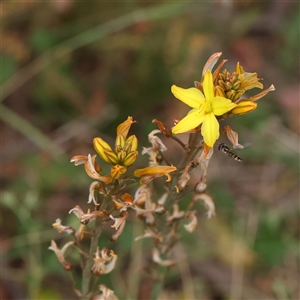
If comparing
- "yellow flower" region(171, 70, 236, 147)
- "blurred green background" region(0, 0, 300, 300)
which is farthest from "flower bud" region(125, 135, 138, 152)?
"blurred green background" region(0, 0, 300, 300)

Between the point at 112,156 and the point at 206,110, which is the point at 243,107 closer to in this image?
the point at 206,110

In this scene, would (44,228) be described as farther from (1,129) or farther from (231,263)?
(231,263)

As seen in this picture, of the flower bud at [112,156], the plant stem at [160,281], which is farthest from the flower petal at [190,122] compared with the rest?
the plant stem at [160,281]

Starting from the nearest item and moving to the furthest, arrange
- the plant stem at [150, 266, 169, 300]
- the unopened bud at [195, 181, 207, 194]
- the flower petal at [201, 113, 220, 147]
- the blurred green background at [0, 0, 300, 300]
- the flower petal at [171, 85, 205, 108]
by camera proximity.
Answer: the flower petal at [201, 113, 220, 147]
the flower petal at [171, 85, 205, 108]
the unopened bud at [195, 181, 207, 194]
the plant stem at [150, 266, 169, 300]
the blurred green background at [0, 0, 300, 300]

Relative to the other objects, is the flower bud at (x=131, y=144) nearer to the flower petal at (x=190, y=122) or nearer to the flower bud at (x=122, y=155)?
the flower bud at (x=122, y=155)

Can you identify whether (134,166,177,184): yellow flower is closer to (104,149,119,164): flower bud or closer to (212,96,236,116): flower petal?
(104,149,119,164): flower bud

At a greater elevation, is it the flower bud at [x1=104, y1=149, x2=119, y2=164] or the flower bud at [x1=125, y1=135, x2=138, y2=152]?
the flower bud at [x1=125, y1=135, x2=138, y2=152]
